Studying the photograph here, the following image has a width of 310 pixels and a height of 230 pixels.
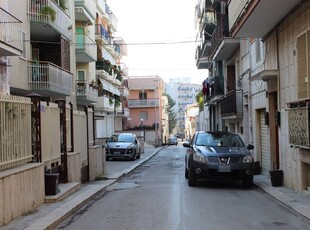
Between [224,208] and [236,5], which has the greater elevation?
[236,5]

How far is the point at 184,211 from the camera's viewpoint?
31.0 ft

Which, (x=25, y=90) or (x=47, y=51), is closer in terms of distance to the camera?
(x=25, y=90)

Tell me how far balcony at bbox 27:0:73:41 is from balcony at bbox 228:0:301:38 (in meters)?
10.0

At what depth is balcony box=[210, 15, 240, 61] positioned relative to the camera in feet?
73.8

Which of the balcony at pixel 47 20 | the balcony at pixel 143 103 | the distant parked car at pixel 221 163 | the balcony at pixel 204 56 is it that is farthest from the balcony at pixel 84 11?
the balcony at pixel 143 103

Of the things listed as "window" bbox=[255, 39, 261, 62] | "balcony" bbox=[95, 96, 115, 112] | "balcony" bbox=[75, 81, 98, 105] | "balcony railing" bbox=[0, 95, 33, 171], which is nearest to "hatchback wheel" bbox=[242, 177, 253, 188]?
"window" bbox=[255, 39, 261, 62]

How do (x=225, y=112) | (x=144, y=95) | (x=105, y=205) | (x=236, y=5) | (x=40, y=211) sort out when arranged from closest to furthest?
1. (x=40, y=211)
2. (x=105, y=205)
3. (x=236, y=5)
4. (x=225, y=112)
5. (x=144, y=95)

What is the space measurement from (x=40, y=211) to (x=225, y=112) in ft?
59.2

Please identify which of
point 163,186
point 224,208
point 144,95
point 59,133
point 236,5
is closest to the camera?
point 224,208

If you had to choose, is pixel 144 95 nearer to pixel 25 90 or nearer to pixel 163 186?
pixel 25 90

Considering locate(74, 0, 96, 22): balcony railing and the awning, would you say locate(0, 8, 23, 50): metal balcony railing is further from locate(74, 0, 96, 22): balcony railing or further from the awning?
the awning

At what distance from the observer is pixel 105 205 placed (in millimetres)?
10570

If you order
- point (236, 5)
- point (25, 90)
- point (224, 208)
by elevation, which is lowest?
point (224, 208)

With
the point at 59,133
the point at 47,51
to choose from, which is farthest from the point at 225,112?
the point at 59,133
